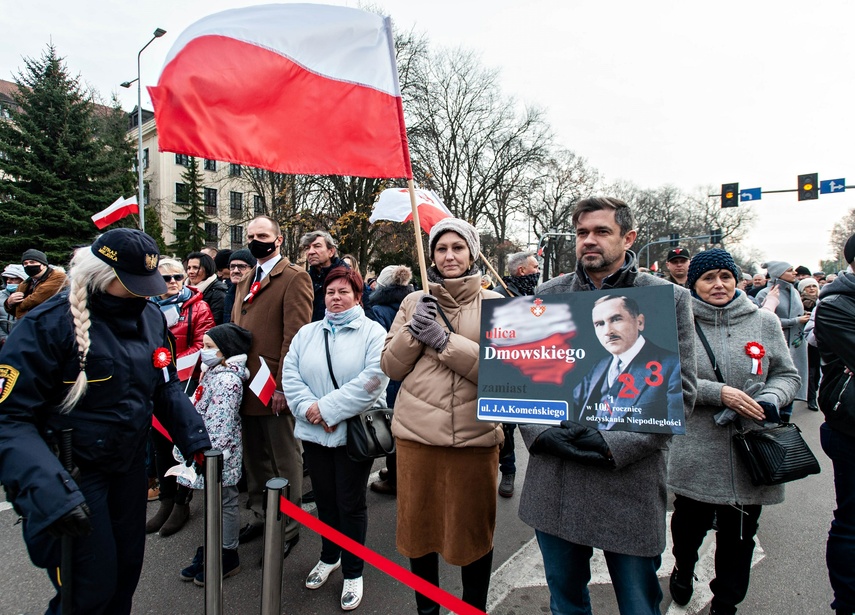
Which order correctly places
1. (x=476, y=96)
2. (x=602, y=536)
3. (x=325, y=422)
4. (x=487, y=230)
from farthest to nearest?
(x=487, y=230) → (x=476, y=96) → (x=325, y=422) → (x=602, y=536)

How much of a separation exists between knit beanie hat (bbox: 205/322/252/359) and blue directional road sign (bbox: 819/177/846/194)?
902 inches

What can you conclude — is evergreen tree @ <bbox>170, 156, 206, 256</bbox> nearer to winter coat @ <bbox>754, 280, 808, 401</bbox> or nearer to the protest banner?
winter coat @ <bbox>754, 280, 808, 401</bbox>

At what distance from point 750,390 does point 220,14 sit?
3.60 m

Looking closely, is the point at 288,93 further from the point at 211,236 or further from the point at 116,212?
the point at 211,236

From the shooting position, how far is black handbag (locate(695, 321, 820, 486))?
2502 mm

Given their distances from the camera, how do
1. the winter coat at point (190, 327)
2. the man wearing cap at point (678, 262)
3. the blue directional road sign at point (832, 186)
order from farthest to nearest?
the blue directional road sign at point (832, 186) → the man wearing cap at point (678, 262) → the winter coat at point (190, 327)

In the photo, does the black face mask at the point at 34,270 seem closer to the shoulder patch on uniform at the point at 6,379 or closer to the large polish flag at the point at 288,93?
the large polish flag at the point at 288,93

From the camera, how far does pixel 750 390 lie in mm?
2711

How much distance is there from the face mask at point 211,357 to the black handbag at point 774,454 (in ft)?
11.0

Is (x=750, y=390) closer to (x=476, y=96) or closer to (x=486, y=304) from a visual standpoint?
(x=486, y=304)

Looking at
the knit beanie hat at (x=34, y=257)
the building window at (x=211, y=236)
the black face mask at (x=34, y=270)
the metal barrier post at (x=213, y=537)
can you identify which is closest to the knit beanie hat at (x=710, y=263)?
the metal barrier post at (x=213, y=537)

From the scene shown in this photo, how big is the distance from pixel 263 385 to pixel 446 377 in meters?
1.63

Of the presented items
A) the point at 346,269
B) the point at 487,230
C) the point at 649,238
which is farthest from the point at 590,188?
the point at 346,269

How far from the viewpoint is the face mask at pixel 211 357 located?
355 centimetres
